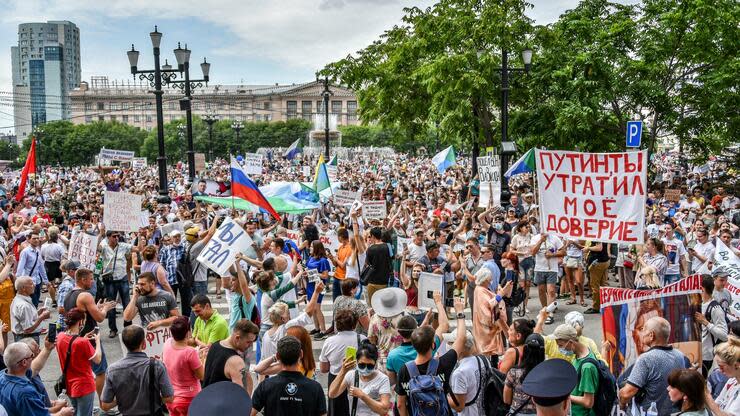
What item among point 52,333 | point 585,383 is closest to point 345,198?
point 52,333

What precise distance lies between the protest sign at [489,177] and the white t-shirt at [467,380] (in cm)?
1194

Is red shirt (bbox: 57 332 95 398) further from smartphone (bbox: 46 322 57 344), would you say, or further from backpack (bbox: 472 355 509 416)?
backpack (bbox: 472 355 509 416)

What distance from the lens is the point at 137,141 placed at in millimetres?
110875

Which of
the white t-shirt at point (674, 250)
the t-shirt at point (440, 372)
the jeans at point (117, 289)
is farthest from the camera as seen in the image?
the white t-shirt at point (674, 250)

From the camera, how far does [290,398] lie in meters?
4.73

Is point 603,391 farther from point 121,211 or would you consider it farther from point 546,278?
point 121,211

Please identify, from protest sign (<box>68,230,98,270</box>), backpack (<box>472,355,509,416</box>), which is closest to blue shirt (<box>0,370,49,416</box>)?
backpack (<box>472,355,509,416</box>)

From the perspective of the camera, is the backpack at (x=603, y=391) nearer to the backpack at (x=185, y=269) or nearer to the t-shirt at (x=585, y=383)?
the t-shirt at (x=585, y=383)

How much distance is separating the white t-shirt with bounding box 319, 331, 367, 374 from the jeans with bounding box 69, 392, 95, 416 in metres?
2.36

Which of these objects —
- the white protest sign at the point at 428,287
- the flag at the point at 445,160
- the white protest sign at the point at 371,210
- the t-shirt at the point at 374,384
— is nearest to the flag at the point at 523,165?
the flag at the point at 445,160

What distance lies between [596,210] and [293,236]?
6813mm

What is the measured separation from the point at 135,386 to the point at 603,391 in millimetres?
3667

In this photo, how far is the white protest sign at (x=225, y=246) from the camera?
817cm

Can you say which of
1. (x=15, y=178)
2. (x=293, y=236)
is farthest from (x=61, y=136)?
(x=293, y=236)
